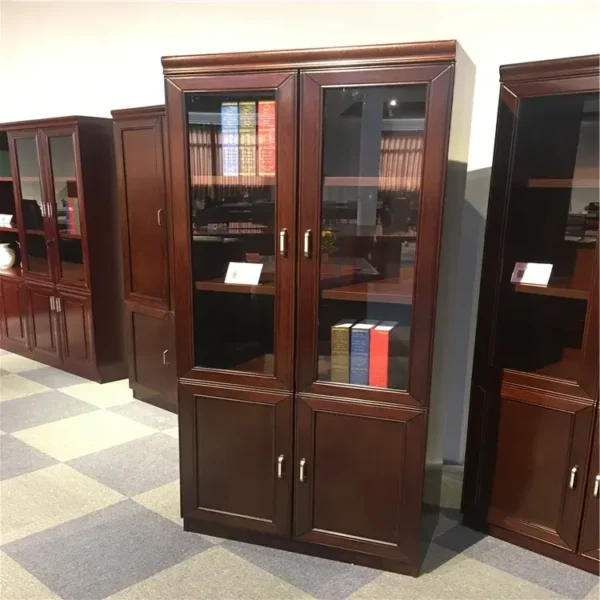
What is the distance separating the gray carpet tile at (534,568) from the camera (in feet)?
6.56

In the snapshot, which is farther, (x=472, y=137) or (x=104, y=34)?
(x=104, y=34)

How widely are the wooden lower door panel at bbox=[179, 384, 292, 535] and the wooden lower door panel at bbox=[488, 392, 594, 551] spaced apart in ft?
2.97

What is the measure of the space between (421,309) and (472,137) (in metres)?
1.11

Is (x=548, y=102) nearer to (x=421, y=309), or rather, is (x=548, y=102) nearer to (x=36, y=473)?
(x=421, y=309)

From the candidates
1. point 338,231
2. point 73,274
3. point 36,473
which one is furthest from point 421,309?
point 73,274

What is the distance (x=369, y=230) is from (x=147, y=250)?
6.14 ft

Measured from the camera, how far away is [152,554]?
2.17 metres

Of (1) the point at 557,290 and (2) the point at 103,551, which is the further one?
(2) the point at 103,551

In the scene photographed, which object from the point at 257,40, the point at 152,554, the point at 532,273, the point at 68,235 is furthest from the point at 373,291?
the point at 68,235

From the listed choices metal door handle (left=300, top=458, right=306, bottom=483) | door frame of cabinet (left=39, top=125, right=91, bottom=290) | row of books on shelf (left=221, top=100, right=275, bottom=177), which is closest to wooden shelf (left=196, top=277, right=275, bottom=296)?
row of books on shelf (left=221, top=100, right=275, bottom=177)

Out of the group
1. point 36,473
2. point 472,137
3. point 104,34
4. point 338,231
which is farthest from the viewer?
point 104,34

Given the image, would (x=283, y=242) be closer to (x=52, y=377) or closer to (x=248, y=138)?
(x=248, y=138)

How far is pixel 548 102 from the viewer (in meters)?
2.07

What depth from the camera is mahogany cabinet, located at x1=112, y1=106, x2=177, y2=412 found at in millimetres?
3262
